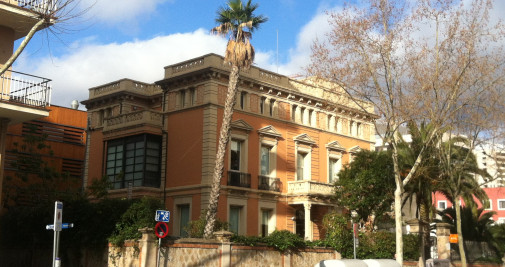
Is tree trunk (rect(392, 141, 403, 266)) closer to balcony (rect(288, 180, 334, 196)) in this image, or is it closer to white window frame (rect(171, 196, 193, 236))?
balcony (rect(288, 180, 334, 196))

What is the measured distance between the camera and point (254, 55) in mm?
29734

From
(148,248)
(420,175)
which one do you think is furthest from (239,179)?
(148,248)

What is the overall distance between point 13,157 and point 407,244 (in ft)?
77.8

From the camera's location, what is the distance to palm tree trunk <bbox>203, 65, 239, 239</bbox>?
85.4 feet

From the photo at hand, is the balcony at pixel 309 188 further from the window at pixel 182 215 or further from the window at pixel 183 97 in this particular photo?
the window at pixel 183 97

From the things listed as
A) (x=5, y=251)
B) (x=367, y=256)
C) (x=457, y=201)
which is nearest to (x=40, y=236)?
(x=5, y=251)

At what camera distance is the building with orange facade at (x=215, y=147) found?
1350 inches

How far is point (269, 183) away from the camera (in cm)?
3659

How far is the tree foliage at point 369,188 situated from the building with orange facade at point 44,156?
1466 centimetres

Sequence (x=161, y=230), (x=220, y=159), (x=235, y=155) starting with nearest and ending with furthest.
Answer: (x=161, y=230), (x=220, y=159), (x=235, y=155)

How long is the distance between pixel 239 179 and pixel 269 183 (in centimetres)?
243

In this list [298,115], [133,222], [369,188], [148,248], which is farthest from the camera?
[298,115]

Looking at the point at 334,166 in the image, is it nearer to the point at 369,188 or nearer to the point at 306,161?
the point at 306,161

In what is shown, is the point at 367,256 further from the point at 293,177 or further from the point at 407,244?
the point at 293,177
